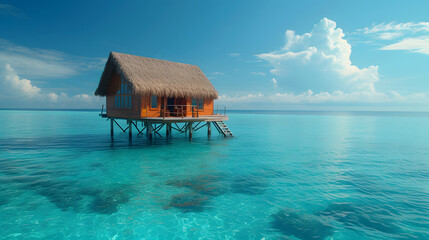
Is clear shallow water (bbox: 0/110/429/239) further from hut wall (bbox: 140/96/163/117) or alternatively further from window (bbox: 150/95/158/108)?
window (bbox: 150/95/158/108)

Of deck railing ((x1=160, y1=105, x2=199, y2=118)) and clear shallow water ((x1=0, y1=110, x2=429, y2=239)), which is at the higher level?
deck railing ((x1=160, y1=105, x2=199, y2=118))

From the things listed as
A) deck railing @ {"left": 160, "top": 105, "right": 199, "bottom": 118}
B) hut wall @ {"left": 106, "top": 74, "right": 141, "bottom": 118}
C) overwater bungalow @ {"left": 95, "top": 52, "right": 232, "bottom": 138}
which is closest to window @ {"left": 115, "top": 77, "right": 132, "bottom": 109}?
overwater bungalow @ {"left": 95, "top": 52, "right": 232, "bottom": 138}

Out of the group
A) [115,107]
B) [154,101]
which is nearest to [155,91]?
[154,101]

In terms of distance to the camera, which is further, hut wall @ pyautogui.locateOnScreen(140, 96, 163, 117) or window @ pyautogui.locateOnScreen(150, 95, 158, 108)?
window @ pyautogui.locateOnScreen(150, 95, 158, 108)

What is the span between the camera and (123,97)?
66.4 feet

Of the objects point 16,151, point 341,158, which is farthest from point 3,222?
point 341,158

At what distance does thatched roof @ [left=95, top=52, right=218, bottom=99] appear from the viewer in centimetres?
1800

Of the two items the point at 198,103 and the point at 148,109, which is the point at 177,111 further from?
the point at 198,103

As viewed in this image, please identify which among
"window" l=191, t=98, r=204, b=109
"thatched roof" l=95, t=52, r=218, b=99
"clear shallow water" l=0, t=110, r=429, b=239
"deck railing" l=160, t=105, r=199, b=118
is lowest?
"clear shallow water" l=0, t=110, r=429, b=239

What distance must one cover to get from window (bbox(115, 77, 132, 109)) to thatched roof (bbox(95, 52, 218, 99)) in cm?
132

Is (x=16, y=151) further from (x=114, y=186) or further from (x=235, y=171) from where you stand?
(x=235, y=171)

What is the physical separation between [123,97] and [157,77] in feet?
11.6

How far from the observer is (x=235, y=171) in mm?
12352

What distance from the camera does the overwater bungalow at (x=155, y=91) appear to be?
18.2 metres
